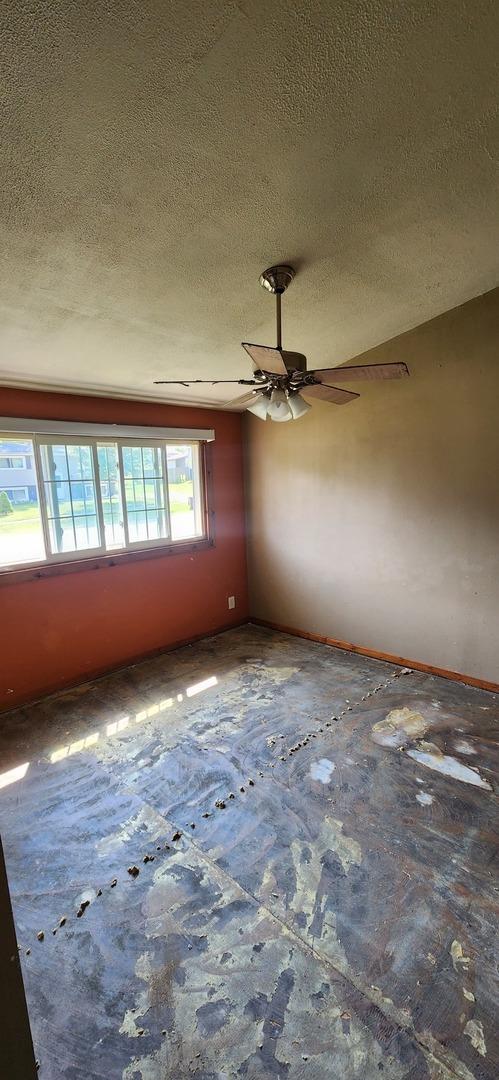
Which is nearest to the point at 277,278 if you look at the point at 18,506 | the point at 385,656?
the point at 18,506

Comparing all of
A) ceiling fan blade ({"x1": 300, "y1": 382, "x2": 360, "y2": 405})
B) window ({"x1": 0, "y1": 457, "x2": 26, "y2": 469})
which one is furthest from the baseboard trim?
window ({"x1": 0, "y1": 457, "x2": 26, "y2": 469})

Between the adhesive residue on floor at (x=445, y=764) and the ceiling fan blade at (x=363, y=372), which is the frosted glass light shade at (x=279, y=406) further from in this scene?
the adhesive residue on floor at (x=445, y=764)

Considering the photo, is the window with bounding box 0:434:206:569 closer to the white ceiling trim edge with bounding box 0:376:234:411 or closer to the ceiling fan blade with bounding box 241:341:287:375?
the white ceiling trim edge with bounding box 0:376:234:411

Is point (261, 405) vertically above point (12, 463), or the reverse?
point (261, 405)

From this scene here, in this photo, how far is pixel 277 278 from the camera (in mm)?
2395

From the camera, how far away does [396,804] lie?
2.28 meters

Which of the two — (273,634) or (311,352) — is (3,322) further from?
(273,634)

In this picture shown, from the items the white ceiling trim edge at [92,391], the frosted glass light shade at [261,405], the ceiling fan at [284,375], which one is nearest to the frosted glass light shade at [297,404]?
the ceiling fan at [284,375]

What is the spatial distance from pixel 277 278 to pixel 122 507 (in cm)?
232

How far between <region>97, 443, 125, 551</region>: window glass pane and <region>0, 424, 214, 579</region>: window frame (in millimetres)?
26

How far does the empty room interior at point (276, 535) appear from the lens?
4.38 ft

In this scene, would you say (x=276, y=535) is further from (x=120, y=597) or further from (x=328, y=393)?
(x=328, y=393)

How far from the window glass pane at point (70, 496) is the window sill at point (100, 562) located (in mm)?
128

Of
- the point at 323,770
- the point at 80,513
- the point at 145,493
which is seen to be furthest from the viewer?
the point at 145,493
